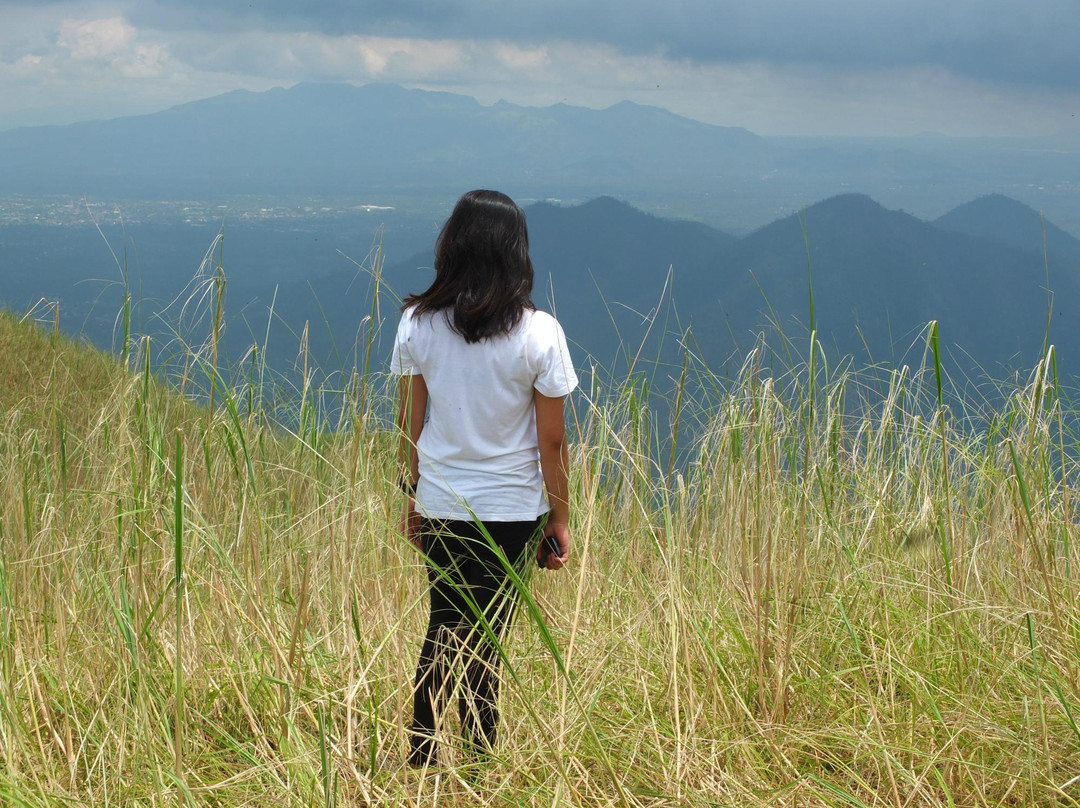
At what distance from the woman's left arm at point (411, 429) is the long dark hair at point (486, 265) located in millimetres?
205

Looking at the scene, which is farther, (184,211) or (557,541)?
(184,211)

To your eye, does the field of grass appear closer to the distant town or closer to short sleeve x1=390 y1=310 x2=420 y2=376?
short sleeve x1=390 y1=310 x2=420 y2=376

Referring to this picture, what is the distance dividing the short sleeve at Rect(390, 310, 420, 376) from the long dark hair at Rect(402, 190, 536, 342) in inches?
3.9

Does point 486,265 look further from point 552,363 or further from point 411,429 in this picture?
point 411,429

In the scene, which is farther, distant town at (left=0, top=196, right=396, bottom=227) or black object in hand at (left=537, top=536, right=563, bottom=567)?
distant town at (left=0, top=196, right=396, bottom=227)

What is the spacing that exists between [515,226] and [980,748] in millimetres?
1302

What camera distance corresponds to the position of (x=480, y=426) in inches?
68.9

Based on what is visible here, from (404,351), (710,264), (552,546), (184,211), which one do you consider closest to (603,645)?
(552,546)

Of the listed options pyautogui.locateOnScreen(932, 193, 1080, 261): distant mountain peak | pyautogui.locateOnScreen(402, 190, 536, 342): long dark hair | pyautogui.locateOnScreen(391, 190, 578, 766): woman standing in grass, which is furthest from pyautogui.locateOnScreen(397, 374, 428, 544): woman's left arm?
pyautogui.locateOnScreen(932, 193, 1080, 261): distant mountain peak

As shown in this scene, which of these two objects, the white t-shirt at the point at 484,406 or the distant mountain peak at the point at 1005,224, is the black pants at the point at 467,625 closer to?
the white t-shirt at the point at 484,406

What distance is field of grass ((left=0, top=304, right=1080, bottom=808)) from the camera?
1.46 metres

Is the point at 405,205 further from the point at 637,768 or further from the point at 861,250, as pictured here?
the point at 637,768

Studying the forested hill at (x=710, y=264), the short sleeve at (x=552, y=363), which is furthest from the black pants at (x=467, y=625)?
the forested hill at (x=710, y=264)

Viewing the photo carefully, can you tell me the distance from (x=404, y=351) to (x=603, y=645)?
0.74m
